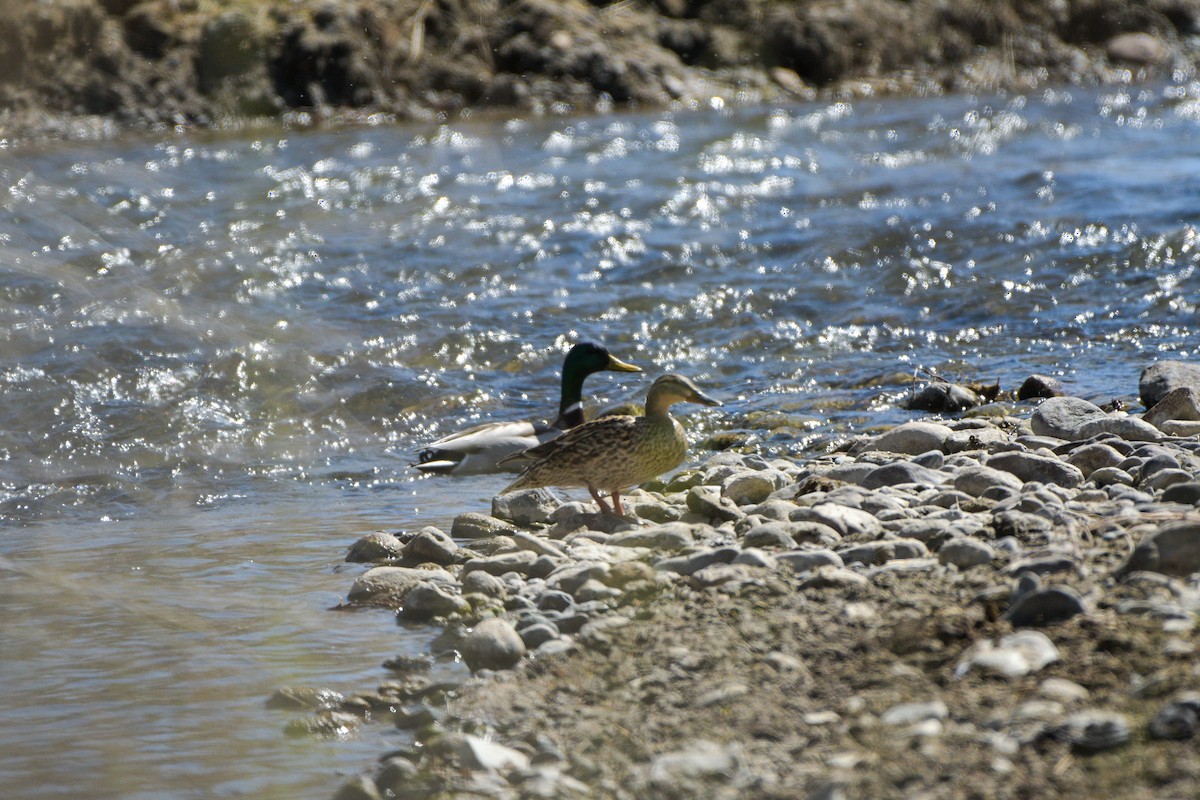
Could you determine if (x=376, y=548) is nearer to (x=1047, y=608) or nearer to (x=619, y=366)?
(x=619, y=366)

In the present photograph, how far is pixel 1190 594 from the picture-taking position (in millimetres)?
3338

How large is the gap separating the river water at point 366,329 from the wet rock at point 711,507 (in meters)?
1.25

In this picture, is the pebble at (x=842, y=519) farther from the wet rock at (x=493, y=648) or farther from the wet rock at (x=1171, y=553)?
the wet rock at (x=493, y=648)

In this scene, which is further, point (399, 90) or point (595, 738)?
point (399, 90)

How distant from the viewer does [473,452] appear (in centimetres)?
695

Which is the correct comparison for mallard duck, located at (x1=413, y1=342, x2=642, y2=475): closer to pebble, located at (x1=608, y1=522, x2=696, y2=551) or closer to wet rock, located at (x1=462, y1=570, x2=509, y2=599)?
pebble, located at (x1=608, y1=522, x2=696, y2=551)

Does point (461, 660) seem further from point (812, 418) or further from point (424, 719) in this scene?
point (812, 418)

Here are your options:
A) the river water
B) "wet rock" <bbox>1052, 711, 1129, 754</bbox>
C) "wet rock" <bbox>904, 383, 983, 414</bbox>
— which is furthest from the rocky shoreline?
"wet rock" <bbox>904, 383, 983, 414</bbox>

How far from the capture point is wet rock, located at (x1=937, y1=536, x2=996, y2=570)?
3.95 metres

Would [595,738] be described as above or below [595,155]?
below

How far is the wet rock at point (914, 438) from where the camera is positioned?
6141 mm

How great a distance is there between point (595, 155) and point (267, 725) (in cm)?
1253

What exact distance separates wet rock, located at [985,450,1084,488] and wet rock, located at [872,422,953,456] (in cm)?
78

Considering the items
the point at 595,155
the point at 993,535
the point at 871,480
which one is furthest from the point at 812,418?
the point at 595,155
